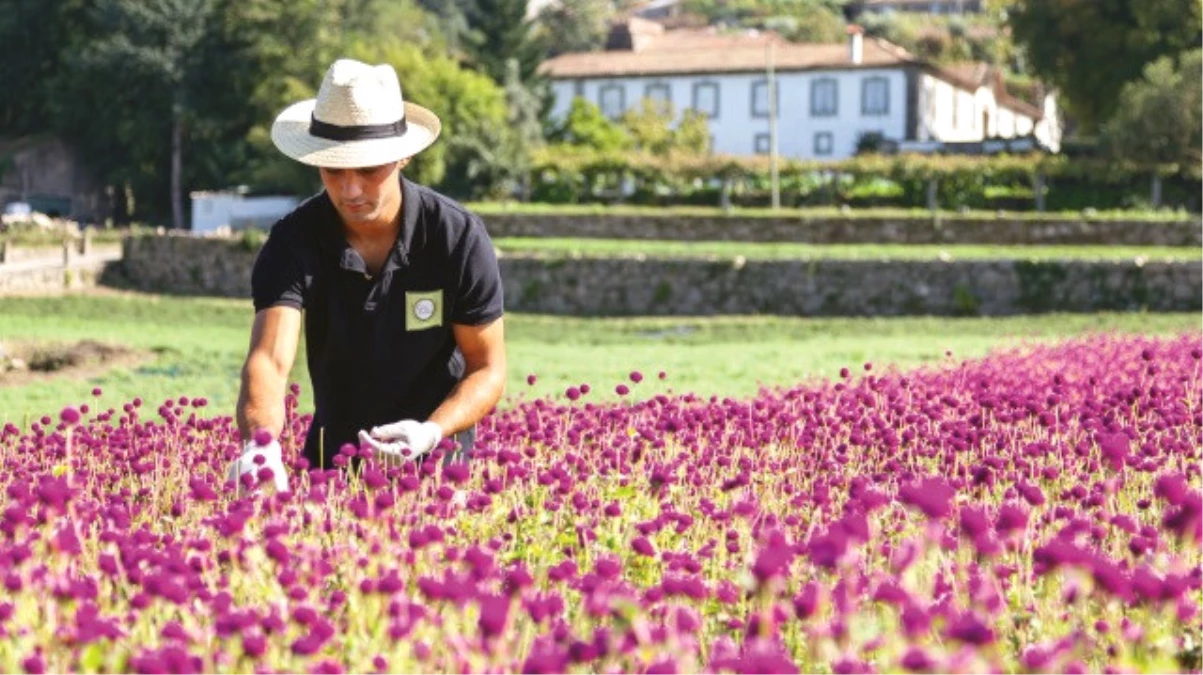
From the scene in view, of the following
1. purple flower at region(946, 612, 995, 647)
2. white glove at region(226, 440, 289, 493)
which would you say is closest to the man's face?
white glove at region(226, 440, 289, 493)

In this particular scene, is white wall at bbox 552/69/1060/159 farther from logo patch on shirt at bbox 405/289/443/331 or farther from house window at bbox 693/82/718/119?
logo patch on shirt at bbox 405/289/443/331

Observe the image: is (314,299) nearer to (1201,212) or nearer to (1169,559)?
(1169,559)

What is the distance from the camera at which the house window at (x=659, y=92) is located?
101 metres

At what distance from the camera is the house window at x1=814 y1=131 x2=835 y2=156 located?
97.2 metres

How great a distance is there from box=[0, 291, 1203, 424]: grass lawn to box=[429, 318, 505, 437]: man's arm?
33.6ft

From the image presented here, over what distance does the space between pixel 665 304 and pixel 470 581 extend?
122 feet

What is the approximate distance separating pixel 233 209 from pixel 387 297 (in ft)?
204

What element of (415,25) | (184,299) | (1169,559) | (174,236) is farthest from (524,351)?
(415,25)

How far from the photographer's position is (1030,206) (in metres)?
65.2

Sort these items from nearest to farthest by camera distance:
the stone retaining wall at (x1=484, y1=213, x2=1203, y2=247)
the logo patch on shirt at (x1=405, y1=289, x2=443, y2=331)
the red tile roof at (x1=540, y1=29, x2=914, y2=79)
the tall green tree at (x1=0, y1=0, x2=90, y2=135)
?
the logo patch on shirt at (x1=405, y1=289, x2=443, y2=331) → the stone retaining wall at (x1=484, y1=213, x2=1203, y2=247) → the tall green tree at (x1=0, y1=0, x2=90, y2=135) → the red tile roof at (x1=540, y1=29, x2=914, y2=79)

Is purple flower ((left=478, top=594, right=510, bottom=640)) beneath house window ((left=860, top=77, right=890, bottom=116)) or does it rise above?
beneath

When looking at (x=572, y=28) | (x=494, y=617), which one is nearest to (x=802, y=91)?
(x=572, y=28)

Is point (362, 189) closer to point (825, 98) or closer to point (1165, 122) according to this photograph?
point (1165, 122)

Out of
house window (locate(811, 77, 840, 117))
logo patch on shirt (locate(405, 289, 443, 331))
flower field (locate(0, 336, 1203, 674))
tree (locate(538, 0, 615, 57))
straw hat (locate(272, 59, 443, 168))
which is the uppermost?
tree (locate(538, 0, 615, 57))
